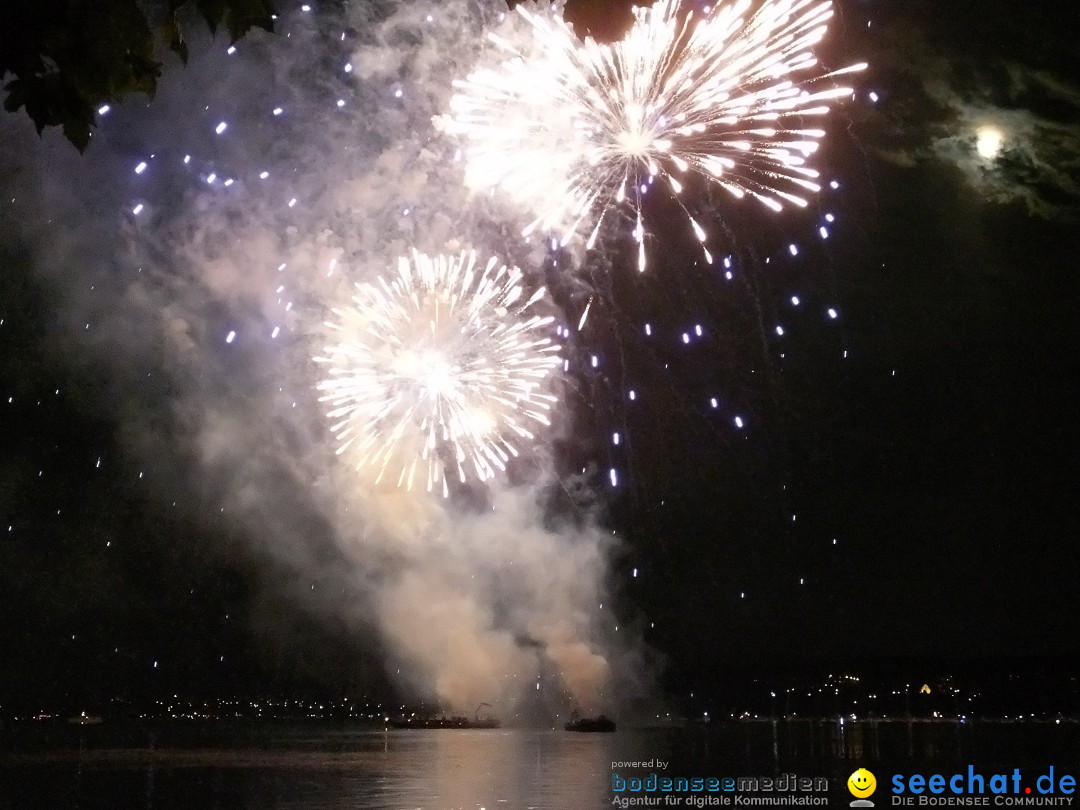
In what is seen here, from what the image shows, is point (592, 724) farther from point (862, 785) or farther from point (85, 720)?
point (862, 785)

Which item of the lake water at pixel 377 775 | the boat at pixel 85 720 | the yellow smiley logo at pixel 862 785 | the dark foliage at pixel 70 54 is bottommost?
the boat at pixel 85 720

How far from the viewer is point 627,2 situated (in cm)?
484

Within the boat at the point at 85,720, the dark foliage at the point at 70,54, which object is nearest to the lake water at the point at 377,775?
the dark foliage at the point at 70,54

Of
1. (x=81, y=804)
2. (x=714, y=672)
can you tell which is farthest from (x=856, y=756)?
(x=714, y=672)

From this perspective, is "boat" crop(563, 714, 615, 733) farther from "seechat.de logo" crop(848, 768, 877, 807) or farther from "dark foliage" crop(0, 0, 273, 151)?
"dark foliage" crop(0, 0, 273, 151)

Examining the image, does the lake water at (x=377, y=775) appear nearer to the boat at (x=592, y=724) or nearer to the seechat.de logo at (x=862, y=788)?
the seechat.de logo at (x=862, y=788)

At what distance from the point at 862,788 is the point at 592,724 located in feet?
211

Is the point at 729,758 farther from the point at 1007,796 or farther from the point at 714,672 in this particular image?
the point at 714,672

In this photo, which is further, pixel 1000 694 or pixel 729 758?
pixel 1000 694

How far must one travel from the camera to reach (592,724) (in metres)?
83.2

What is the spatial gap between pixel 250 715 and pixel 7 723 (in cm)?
4781

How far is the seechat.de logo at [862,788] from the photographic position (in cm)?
1857

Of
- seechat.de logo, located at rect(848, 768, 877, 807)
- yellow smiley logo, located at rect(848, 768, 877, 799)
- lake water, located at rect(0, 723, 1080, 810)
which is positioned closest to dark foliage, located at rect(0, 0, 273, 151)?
lake water, located at rect(0, 723, 1080, 810)

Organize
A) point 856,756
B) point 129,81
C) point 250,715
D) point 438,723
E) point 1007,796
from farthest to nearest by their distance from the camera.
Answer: point 250,715 → point 438,723 → point 856,756 → point 1007,796 → point 129,81
